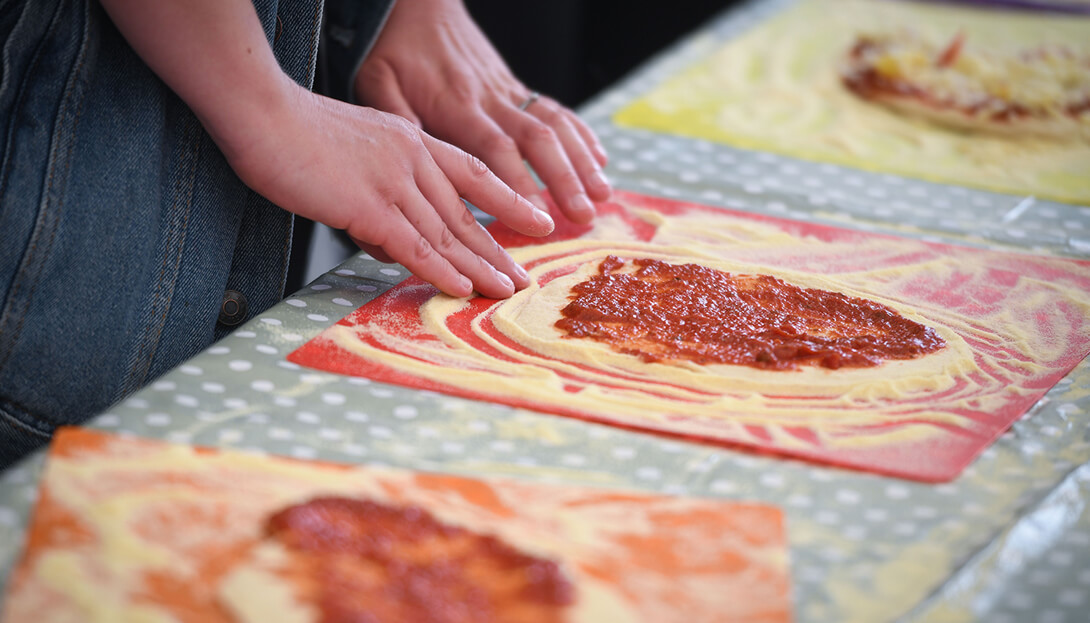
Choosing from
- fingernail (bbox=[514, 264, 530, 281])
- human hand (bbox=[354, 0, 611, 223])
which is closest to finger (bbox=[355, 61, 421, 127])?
human hand (bbox=[354, 0, 611, 223])

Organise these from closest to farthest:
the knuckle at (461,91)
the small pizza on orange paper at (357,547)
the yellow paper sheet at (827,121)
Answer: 1. the small pizza on orange paper at (357,547)
2. the knuckle at (461,91)
3. the yellow paper sheet at (827,121)

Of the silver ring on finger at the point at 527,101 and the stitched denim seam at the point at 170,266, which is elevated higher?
the silver ring on finger at the point at 527,101

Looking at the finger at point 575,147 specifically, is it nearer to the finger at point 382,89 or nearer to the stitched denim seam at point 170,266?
the finger at point 382,89

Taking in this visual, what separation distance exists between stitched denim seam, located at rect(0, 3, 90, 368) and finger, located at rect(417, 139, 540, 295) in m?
0.30

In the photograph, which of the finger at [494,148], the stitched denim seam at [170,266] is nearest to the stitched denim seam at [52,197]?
the stitched denim seam at [170,266]

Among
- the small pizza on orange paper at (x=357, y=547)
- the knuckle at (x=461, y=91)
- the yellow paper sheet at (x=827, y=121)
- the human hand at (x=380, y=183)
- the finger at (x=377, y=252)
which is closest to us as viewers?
the small pizza on orange paper at (x=357, y=547)

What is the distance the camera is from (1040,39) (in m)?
1.90

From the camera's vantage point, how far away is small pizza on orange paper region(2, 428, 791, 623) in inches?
21.3

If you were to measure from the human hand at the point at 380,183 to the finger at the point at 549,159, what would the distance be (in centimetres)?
17

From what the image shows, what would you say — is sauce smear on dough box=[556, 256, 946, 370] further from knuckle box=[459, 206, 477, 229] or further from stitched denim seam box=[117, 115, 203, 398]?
stitched denim seam box=[117, 115, 203, 398]

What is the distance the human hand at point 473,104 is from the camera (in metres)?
1.14

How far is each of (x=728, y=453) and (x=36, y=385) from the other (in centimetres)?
57

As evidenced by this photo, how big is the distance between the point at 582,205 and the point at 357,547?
586mm

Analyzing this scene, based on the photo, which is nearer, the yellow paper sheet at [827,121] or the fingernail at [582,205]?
the fingernail at [582,205]
